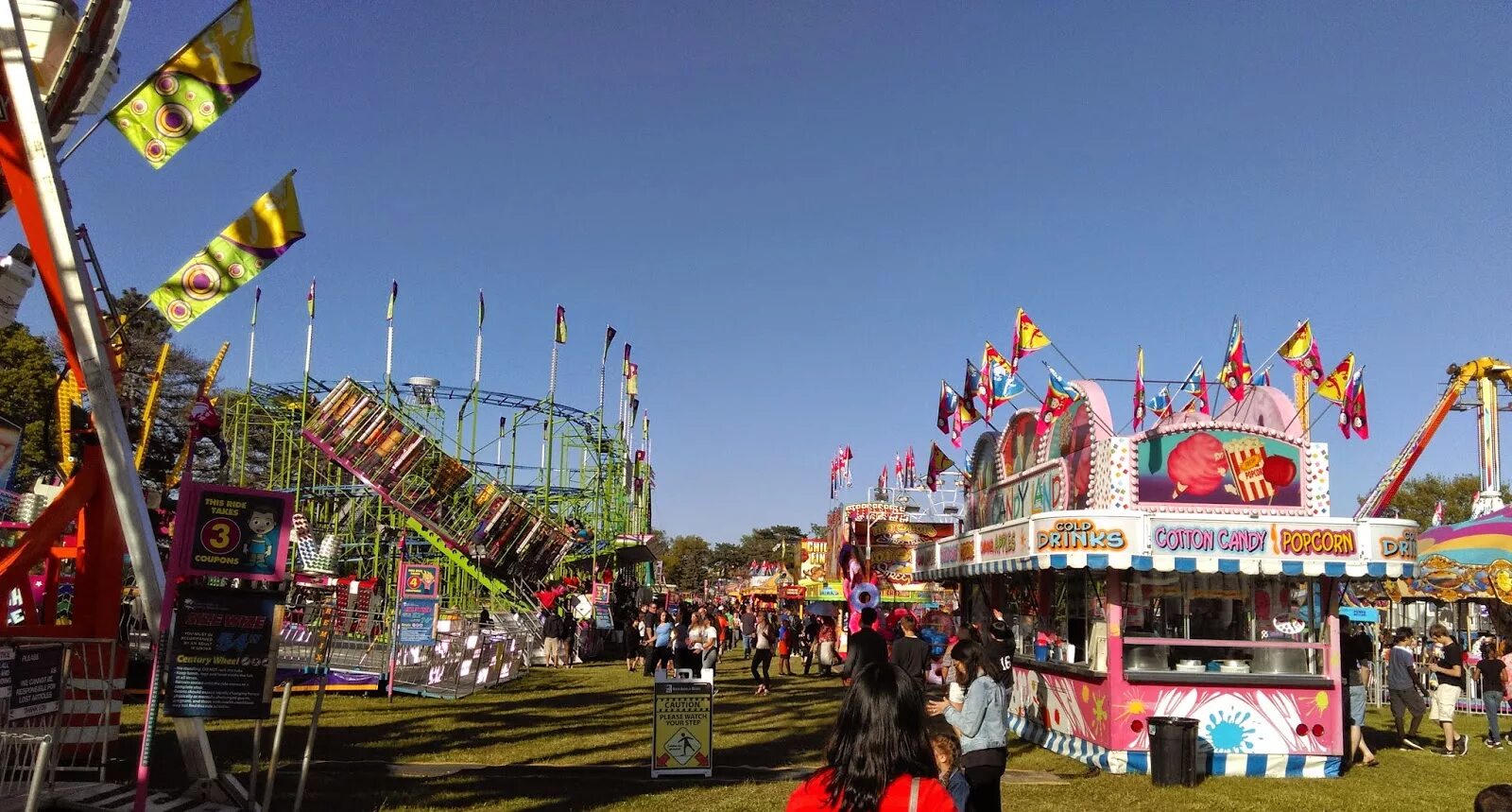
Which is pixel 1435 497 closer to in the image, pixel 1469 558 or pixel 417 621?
pixel 1469 558

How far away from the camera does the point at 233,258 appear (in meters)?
8.42

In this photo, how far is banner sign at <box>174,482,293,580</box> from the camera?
7.12 meters

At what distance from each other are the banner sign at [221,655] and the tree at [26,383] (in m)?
28.0

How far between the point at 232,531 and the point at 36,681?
154 cm

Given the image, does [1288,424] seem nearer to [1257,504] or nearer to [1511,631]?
[1257,504]

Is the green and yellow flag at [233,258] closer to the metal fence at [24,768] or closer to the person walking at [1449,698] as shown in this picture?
the metal fence at [24,768]

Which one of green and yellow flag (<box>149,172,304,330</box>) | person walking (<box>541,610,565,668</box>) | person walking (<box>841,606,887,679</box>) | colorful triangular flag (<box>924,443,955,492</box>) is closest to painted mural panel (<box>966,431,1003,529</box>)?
colorful triangular flag (<box>924,443,955,492</box>)

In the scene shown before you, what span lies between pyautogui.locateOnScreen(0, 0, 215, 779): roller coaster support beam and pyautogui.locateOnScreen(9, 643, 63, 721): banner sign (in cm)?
68

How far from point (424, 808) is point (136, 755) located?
12.4ft

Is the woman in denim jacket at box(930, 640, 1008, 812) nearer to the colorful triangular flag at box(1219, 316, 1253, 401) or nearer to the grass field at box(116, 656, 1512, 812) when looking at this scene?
the grass field at box(116, 656, 1512, 812)

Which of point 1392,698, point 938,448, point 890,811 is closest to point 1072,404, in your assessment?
point 1392,698

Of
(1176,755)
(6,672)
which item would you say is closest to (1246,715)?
(1176,755)

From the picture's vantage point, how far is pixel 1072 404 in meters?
14.0

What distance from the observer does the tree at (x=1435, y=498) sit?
58.3 meters
